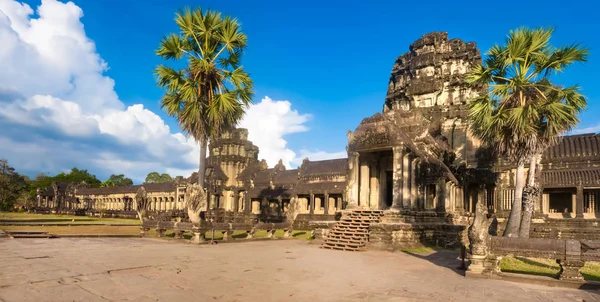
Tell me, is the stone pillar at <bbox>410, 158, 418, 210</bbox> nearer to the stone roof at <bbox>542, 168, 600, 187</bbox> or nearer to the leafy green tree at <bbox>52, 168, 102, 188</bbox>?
the stone roof at <bbox>542, 168, 600, 187</bbox>

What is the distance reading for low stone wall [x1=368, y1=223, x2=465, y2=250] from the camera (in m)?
17.0

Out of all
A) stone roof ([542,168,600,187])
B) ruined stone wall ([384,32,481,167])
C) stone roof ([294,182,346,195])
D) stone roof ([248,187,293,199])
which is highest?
ruined stone wall ([384,32,481,167])

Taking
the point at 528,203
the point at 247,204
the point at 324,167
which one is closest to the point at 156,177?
the point at 247,204

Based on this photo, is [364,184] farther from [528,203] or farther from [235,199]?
[235,199]

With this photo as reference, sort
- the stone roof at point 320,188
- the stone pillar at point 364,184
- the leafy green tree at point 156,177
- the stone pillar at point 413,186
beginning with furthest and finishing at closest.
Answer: the leafy green tree at point 156,177 → the stone roof at point 320,188 → the stone pillar at point 364,184 → the stone pillar at point 413,186

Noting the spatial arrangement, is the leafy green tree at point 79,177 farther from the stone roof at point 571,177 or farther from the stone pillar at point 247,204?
the stone roof at point 571,177

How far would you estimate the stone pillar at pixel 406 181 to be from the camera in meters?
18.5

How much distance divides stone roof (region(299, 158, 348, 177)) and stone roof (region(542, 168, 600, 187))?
58.6ft

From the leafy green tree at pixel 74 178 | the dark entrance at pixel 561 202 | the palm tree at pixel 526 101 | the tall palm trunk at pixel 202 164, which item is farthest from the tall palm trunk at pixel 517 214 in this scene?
the leafy green tree at pixel 74 178

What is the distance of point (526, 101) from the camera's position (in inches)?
618

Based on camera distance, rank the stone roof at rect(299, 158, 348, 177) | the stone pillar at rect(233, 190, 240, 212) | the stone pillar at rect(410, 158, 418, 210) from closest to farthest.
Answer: the stone pillar at rect(410, 158, 418, 210) < the stone roof at rect(299, 158, 348, 177) < the stone pillar at rect(233, 190, 240, 212)

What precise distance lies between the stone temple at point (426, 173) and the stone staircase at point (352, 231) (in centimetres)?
42

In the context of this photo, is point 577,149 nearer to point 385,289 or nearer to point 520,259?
point 520,259

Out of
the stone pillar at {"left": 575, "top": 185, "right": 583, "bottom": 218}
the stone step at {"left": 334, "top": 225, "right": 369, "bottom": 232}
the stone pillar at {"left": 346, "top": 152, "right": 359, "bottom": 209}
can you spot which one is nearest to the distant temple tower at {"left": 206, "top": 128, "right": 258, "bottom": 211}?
the stone pillar at {"left": 346, "top": 152, "right": 359, "bottom": 209}
